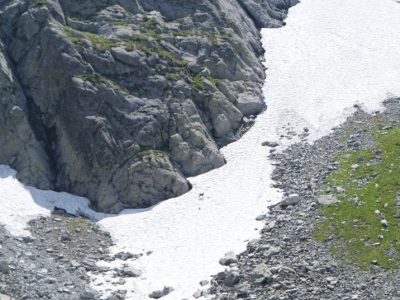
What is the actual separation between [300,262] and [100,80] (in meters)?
22.5

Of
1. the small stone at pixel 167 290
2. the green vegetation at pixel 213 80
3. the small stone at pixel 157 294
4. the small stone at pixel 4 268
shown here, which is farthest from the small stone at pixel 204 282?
the green vegetation at pixel 213 80

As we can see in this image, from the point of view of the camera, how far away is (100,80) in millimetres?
51312

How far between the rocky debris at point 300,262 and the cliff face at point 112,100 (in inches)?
308

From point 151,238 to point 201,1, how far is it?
30.4 m

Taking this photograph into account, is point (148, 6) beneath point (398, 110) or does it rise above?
above

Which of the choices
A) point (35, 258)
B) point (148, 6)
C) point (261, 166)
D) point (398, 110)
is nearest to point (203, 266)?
point (35, 258)

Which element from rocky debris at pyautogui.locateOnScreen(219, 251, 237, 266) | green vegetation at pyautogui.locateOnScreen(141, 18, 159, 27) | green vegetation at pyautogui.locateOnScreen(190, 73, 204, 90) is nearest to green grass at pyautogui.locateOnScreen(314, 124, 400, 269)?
rocky debris at pyautogui.locateOnScreen(219, 251, 237, 266)

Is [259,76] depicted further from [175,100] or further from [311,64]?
[175,100]

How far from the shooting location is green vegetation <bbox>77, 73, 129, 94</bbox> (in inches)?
2007

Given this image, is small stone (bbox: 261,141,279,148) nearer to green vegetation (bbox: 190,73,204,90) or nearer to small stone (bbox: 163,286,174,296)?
green vegetation (bbox: 190,73,204,90)

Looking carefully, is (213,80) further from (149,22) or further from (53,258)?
(53,258)

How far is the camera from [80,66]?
51375 millimetres

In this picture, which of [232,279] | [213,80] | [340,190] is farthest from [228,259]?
[213,80]

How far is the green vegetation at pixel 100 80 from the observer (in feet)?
167
